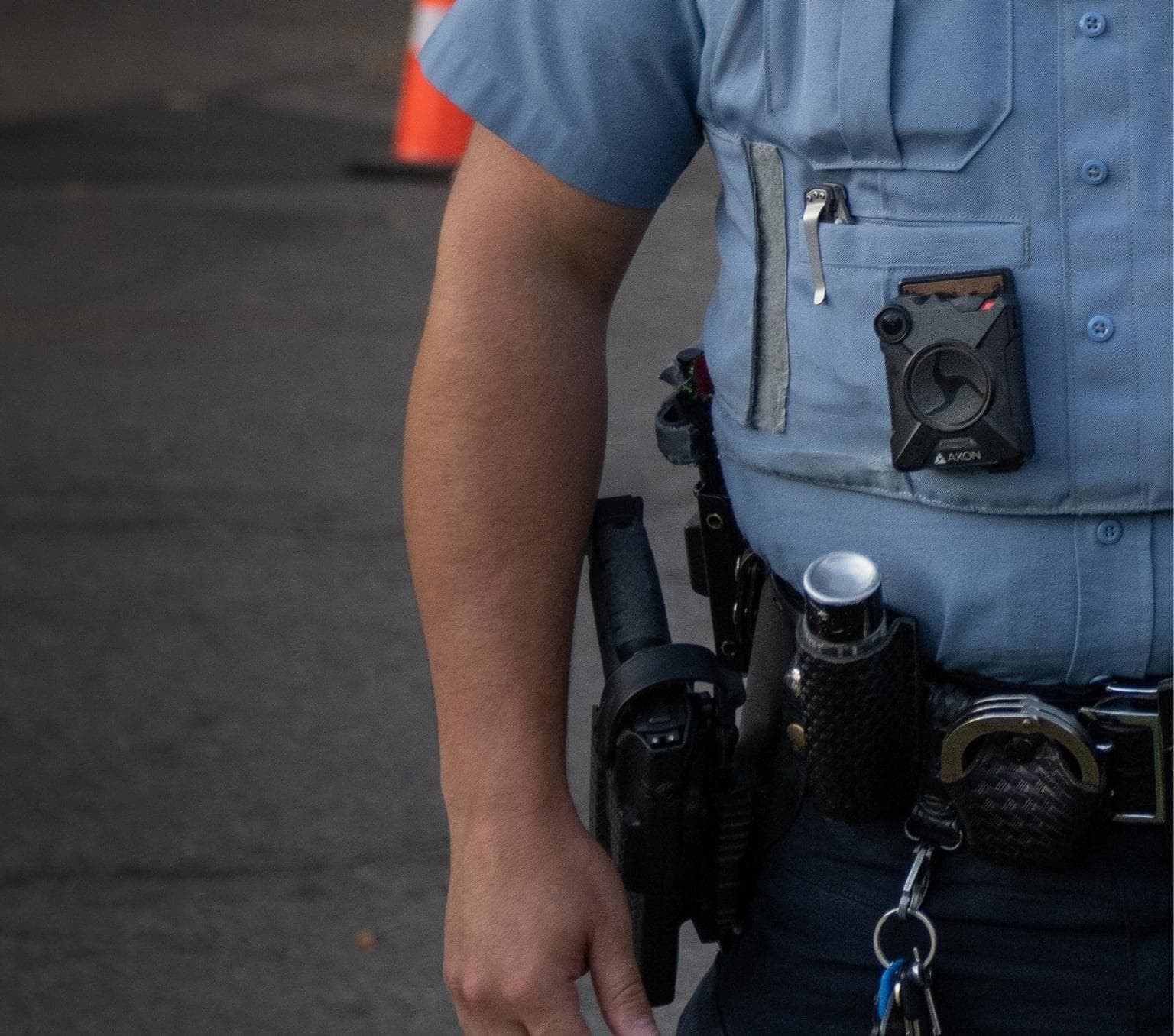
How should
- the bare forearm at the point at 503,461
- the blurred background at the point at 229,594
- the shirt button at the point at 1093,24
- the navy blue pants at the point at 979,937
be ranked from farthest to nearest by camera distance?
the blurred background at the point at 229,594 → the bare forearm at the point at 503,461 → the navy blue pants at the point at 979,937 → the shirt button at the point at 1093,24

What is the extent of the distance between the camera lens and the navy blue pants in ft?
1.27

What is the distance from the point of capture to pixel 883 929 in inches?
56.5

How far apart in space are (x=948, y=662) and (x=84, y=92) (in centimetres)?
1104

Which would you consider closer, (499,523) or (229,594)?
(499,523)

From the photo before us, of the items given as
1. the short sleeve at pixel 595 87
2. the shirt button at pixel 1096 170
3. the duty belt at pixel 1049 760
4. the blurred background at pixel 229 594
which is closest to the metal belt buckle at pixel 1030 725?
the duty belt at pixel 1049 760

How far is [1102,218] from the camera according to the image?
1286 mm

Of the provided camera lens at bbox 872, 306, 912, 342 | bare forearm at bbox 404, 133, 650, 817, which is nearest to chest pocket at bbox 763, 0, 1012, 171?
camera lens at bbox 872, 306, 912, 342

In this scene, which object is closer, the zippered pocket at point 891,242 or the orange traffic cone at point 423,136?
the zippered pocket at point 891,242

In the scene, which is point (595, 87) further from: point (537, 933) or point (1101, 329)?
point (537, 933)

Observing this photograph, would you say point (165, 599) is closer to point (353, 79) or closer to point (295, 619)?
point (295, 619)

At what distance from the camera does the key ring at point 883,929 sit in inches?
55.1

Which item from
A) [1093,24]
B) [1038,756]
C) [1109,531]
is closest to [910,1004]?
[1038,756]

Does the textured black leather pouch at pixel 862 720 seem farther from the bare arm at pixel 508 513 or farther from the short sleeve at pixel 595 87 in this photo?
the short sleeve at pixel 595 87

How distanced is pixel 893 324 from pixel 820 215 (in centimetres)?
11
